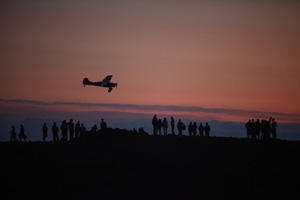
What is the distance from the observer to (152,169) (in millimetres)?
33281

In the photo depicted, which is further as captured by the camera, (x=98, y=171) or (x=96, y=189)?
(x=98, y=171)

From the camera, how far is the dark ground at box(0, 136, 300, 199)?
89.7ft

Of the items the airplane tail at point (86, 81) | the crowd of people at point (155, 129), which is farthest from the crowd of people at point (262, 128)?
the airplane tail at point (86, 81)

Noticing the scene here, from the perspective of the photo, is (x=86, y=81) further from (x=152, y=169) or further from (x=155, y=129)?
(x=152, y=169)

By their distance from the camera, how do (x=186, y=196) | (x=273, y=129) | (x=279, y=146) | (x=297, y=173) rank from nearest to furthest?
1. (x=186, y=196)
2. (x=297, y=173)
3. (x=279, y=146)
4. (x=273, y=129)

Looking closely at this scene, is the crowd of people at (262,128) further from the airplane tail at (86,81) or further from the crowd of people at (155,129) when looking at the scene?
the airplane tail at (86,81)

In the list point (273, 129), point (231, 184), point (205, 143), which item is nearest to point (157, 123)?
point (205, 143)

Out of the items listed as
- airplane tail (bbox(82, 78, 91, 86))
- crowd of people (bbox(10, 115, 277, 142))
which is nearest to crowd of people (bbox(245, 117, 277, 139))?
crowd of people (bbox(10, 115, 277, 142))

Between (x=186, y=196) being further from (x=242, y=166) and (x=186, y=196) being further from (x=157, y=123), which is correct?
(x=157, y=123)

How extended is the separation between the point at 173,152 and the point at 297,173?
11.6 metres

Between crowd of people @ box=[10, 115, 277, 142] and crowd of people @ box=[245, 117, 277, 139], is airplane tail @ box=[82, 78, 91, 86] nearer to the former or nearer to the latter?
crowd of people @ box=[10, 115, 277, 142]

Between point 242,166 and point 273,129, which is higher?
point 273,129

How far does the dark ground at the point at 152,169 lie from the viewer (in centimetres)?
2733

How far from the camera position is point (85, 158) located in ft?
120
